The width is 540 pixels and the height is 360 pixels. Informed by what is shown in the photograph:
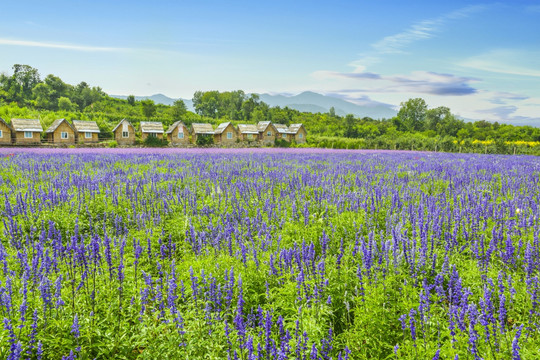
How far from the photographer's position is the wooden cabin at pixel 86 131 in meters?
57.0

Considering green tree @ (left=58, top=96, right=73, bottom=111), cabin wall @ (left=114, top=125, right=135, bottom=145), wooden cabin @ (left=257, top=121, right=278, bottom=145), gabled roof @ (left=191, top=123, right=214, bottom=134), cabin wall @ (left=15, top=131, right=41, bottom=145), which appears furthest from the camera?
green tree @ (left=58, top=96, right=73, bottom=111)

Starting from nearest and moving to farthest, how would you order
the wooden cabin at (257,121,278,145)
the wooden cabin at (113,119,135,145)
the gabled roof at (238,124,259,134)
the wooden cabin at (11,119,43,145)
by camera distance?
1. the wooden cabin at (11,119,43,145)
2. the wooden cabin at (113,119,135,145)
3. the gabled roof at (238,124,259,134)
4. the wooden cabin at (257,121,278,145)

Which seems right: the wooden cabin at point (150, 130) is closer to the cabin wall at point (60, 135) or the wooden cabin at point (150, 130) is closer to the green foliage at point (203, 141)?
the green foliage at point (203, 141)

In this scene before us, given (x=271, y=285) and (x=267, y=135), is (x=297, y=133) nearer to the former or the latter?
(x=267, y=135)

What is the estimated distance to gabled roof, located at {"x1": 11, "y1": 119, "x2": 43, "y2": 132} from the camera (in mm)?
51903

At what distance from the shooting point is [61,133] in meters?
55.2

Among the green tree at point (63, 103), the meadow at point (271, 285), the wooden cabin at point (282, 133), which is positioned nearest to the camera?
the meadow at point (271, 285)

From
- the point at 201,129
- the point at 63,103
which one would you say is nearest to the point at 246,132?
the point at 201,129

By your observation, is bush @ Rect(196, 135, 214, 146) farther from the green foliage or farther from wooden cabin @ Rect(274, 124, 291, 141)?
wooden cabin @ Rect(274, 124, 291, 141)

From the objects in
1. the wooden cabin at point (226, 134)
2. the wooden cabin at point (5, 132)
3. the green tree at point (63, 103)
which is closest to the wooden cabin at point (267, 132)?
the wooden cabin at point (226, 134)

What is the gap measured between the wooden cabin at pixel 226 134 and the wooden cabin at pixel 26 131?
101ft

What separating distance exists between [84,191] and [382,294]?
7952 mm

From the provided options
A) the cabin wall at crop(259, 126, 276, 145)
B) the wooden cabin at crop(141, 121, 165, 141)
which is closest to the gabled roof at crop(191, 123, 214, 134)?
the wooden cabin at crop(141, 121, 165, 141)

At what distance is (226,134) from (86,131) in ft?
84.4
